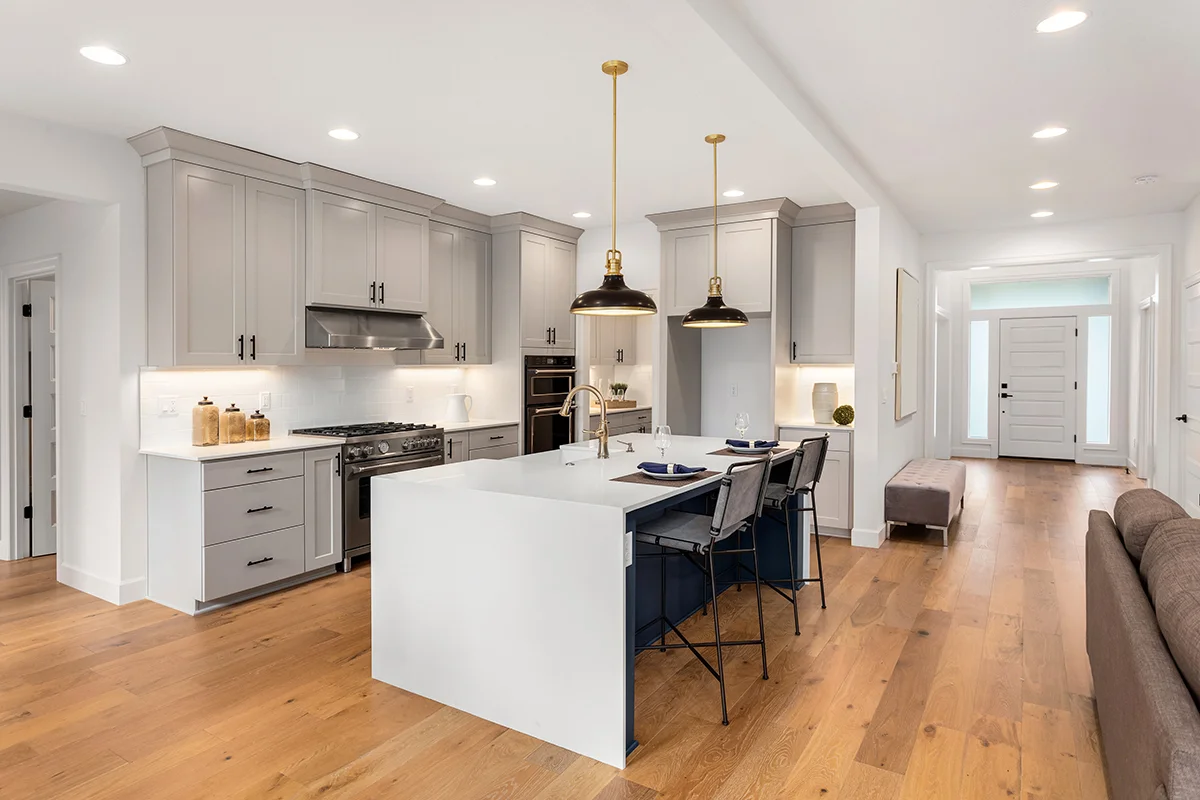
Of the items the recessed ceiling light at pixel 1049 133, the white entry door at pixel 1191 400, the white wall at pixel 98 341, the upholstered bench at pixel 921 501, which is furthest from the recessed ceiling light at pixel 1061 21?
the white wall at pixel 98 341

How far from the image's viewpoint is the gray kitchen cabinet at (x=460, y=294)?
5.73m

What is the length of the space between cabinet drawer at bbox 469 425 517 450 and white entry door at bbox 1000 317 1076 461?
756 centimetres

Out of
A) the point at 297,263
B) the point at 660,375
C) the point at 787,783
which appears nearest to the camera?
the point at 787,783

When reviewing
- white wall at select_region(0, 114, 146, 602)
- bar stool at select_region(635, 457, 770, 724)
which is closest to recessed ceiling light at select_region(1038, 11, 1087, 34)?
bar stool at select_region(635, 457, 770, 724)

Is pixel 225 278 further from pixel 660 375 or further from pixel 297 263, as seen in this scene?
pixel 660 375

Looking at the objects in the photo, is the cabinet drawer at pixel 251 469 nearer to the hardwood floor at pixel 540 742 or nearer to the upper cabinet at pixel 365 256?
the hardwood floor at pixel 540 742

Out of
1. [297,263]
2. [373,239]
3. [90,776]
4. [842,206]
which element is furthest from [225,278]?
[842,206]

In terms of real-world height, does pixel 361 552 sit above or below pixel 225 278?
below

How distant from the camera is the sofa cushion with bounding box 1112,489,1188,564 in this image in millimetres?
2451

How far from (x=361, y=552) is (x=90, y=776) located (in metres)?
2.42

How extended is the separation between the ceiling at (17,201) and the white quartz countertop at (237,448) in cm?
165

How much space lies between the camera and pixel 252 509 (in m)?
4.06

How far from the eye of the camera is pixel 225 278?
165 inches

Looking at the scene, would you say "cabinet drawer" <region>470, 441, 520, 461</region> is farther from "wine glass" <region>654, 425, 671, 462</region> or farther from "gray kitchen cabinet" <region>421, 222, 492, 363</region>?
"wine glass" <region>654, 425, 671, 462</region>
